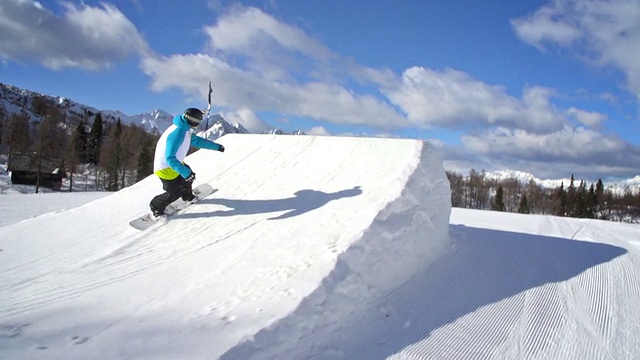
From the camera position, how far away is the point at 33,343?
277cm

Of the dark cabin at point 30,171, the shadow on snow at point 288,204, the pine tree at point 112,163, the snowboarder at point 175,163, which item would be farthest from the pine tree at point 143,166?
the shadow on snow at point 288,204

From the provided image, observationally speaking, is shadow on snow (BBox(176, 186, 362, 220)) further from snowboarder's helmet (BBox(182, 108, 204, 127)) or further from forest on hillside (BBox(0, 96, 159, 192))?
forest on hillside (BBox(0, 96, 159, 192))

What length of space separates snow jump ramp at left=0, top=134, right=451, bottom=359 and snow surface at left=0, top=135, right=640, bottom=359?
2 centimetres

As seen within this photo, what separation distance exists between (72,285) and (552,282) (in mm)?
6150

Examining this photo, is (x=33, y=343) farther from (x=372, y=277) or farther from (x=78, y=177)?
(x=78, y=177)

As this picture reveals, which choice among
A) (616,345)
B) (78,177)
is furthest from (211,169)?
(78,177)

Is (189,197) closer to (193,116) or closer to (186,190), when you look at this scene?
(186,190)

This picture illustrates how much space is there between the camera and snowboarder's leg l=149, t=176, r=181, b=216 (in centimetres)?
582

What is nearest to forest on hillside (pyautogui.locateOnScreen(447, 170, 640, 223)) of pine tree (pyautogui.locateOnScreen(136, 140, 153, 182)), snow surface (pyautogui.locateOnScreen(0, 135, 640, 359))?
pine tree (pyautogui.locateOnScreen(136, 140, 153, 182))

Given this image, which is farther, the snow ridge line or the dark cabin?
the dark cabin

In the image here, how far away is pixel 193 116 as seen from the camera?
19.6 ft

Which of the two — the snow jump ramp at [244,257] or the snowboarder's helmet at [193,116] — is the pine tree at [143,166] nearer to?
the snow jump ramp at [244,257]

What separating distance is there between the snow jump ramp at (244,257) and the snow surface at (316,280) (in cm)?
2

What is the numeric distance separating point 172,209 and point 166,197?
28 centimetres
